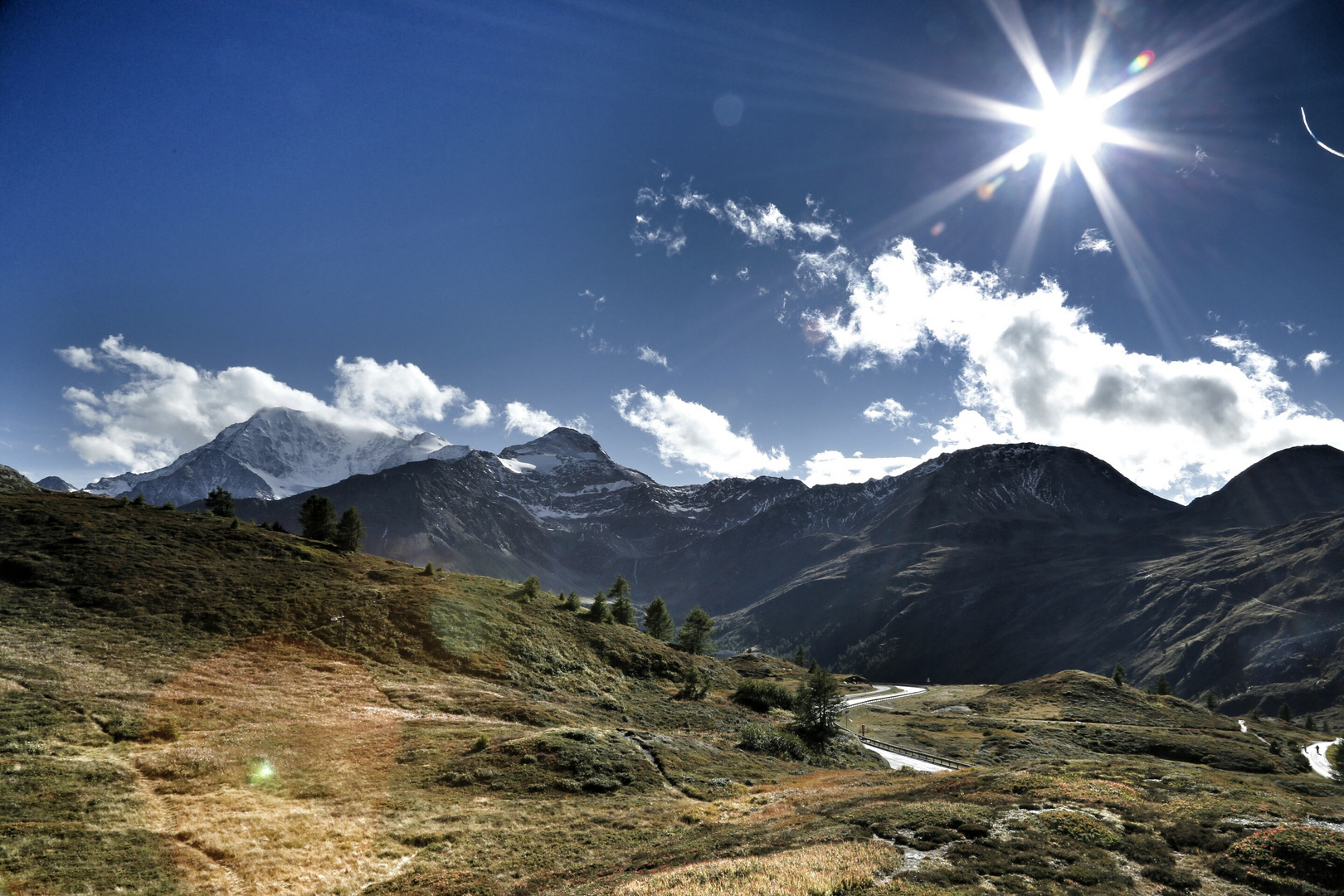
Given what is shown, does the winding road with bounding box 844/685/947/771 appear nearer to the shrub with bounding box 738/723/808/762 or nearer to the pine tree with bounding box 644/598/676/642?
the shrub with bounding box 738/723/808/762

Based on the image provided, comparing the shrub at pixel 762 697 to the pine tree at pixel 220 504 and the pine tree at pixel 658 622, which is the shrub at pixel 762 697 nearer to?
the pine tree at pixel 658 622

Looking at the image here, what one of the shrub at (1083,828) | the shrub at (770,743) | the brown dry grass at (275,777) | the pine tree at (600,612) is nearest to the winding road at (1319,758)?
the shrub at (770,743)

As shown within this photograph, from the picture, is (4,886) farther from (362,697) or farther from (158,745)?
(362,697)

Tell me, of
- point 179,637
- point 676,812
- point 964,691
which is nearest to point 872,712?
point 964,691

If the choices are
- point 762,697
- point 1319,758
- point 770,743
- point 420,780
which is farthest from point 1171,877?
point 1319,758

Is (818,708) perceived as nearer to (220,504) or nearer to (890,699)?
(220,504)

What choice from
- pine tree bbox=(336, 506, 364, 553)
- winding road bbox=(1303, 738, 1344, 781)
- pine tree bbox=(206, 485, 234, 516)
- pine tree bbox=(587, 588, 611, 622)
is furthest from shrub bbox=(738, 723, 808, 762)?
winding road bbox=(1303, 738, 1344, 781)

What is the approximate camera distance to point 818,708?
63.4 m

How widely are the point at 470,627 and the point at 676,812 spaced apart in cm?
4033

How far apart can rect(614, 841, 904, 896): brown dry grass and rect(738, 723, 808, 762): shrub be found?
3383 cm

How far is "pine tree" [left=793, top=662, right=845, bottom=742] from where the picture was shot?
203ft

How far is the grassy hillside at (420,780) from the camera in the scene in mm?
19344

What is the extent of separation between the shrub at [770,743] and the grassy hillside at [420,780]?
1.67 meters

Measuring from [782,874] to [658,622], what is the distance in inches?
3616
